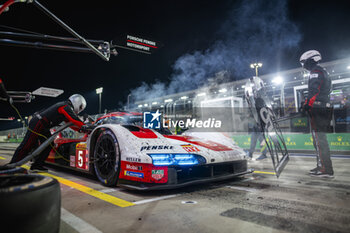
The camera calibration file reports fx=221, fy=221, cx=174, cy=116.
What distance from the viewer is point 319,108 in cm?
386

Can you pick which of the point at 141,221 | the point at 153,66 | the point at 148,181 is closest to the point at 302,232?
the point at 141,221

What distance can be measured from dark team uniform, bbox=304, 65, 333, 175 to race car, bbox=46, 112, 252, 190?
1.39 metres

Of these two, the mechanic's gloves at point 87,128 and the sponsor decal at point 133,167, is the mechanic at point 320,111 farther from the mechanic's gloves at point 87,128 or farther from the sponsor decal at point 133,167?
the mechanic's gloves at point 87,128

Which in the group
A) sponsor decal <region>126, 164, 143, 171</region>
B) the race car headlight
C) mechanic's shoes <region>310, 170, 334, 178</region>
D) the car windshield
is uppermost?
the car windshield

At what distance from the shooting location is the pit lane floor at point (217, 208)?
1762 mm

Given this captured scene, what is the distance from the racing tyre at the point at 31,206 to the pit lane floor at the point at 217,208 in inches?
20.7

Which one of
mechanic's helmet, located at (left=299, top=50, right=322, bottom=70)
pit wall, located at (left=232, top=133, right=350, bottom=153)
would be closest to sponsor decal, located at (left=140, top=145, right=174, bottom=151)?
mechanic's helmet, located at (left=299, top=50, right=322, bottom=70)

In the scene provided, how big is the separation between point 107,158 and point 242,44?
764 inches

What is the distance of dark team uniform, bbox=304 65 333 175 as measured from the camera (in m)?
3.79

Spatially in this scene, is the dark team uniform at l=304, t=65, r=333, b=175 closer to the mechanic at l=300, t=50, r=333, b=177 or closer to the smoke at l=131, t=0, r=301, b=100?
the mechanic at l=300, t=50, r=333, b=177

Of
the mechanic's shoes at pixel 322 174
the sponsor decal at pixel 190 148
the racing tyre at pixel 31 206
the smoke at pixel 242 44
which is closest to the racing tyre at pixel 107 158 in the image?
the sponsor decal at pixel 190 148

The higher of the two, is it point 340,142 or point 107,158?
point 107,158

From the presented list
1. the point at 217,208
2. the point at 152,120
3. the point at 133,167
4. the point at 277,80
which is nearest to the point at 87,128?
the point at 152,120

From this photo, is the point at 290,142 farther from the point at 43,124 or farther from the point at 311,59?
the point at 43,124
